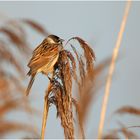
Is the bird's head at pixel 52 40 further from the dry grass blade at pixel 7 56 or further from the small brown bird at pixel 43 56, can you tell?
the dry grass blade at pixel 7 56

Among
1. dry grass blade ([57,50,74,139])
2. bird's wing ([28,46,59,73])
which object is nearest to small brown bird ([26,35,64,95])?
bird's wing ([28,46,59,73])

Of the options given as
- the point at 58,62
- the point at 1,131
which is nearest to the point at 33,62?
the point at 58,62

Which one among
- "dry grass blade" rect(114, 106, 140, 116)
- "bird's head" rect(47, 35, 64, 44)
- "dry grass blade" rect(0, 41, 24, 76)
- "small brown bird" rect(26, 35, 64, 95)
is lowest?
A: "dry grass blade" rect(114, 106, 140, 116)

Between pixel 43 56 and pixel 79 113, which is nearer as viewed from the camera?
pixel 79 113

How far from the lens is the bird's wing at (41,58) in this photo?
268cm

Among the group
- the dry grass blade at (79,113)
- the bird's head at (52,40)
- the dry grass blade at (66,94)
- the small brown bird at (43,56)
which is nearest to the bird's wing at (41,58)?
the small brown bird at (43,56)

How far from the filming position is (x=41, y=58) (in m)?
2.75

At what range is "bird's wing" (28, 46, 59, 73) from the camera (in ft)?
8.78

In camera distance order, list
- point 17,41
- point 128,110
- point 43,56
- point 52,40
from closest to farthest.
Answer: point 17,41
point 128,110
point 43,56
point 52,40

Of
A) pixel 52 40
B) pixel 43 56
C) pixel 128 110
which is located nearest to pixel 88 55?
pixel 128 110

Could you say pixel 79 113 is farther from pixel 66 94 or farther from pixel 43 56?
pixel 43 56

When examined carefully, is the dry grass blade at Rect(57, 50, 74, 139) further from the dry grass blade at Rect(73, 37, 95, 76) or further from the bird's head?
the bird's head

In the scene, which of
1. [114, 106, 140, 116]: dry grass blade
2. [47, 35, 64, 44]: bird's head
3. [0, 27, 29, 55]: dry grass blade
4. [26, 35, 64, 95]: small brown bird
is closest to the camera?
[0, 27, 29, 55]: dry grass blade

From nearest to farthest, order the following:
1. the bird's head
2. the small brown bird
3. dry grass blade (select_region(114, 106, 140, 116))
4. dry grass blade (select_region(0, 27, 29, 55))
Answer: dry grass blade (select_region(0, 27, 29, 55))
dry grass blade (select_region(114, 106, 140, 116))
the small brown bird
the bird's head
